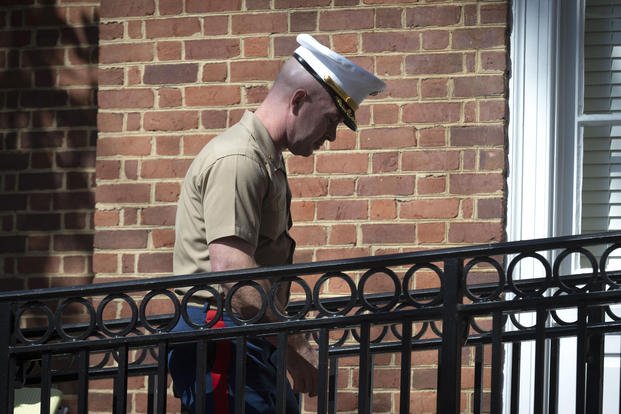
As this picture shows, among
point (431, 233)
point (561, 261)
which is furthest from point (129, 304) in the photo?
point (431, 233)

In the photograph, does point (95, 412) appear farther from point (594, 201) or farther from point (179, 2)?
point (594, 201)

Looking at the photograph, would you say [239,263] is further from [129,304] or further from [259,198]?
[129,304]

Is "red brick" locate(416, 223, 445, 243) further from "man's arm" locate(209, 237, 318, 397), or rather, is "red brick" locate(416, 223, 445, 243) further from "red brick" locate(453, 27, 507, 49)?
"man's arm" locate(209, 237, 318, 397)

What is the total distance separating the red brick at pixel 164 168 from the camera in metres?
5.35

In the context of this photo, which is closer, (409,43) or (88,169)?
(409,43)

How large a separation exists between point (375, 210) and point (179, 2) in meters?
1.27

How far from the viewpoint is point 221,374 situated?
145 inches

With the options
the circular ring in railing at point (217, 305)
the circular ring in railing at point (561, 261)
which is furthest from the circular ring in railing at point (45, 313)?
the circular ring in railing at point (561, 261)

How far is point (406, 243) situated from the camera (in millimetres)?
5098

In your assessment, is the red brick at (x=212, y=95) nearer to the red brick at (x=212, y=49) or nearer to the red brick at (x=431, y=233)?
the red brick at (x=212, y=49)

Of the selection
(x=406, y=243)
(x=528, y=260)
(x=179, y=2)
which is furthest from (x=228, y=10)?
(x=528, y=260)

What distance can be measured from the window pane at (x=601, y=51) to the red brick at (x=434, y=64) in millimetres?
571

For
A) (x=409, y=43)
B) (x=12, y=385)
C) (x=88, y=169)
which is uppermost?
(x=409, y=43)

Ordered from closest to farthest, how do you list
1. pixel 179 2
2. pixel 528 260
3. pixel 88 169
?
pixel 528 260 < pixel 179 2 < pixel 88 169
